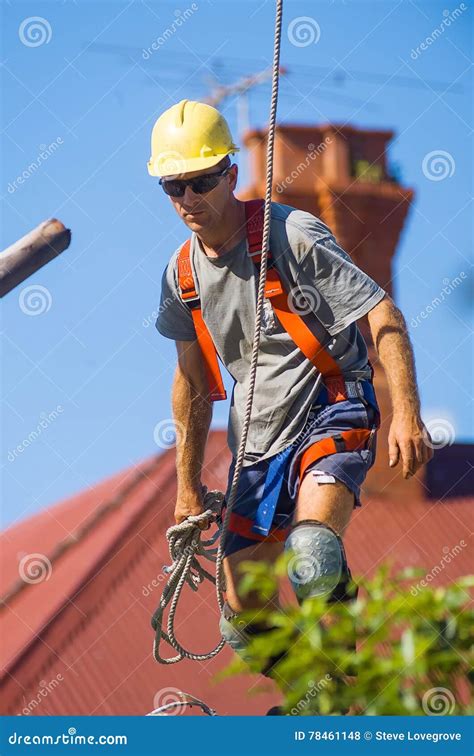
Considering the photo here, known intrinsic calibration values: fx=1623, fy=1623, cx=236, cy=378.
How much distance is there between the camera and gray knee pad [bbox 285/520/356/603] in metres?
5.77

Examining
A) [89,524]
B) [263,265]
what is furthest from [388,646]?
[89,524]

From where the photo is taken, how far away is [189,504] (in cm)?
694

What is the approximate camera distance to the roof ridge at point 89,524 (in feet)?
50.2

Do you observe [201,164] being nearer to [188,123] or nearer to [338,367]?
[188,123]

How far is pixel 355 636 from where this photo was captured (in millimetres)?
3934

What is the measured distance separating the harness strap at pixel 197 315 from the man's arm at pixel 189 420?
8 centimetres

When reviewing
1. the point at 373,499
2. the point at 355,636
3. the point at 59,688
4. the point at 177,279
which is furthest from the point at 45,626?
the point at 355,636

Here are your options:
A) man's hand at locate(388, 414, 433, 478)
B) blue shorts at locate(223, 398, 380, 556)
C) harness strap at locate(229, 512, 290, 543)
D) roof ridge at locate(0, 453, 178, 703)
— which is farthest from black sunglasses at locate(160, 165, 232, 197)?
roof ridge at locate(0, 453, 178, 703)

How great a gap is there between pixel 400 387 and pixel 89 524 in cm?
987

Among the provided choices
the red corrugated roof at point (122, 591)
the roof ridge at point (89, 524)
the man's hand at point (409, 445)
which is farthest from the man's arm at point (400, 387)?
the roof ridge at point (89, 524)

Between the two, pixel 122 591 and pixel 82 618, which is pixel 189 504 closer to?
pixel 82 618

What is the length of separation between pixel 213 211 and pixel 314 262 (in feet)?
1.48

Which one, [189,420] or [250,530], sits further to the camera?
[189,420]

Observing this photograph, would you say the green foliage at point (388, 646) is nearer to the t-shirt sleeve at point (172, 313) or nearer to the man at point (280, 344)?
the man at point (280, 344)
